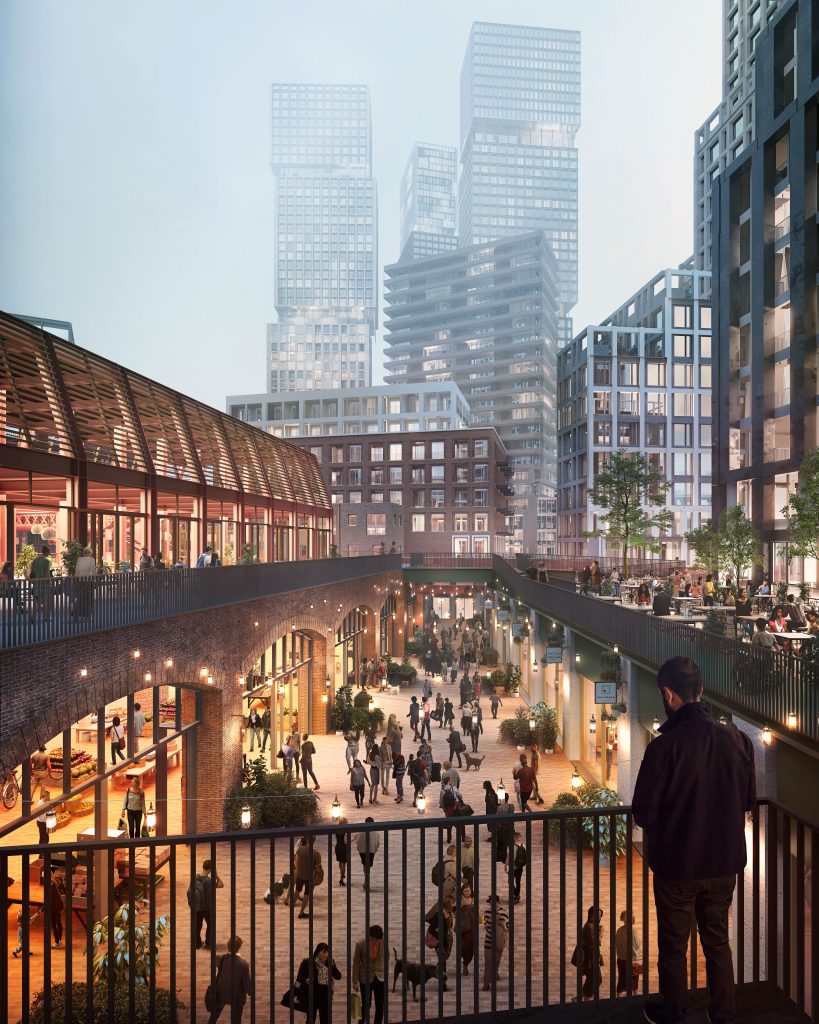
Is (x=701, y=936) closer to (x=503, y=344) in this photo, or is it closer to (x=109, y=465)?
(x=109, y=465)

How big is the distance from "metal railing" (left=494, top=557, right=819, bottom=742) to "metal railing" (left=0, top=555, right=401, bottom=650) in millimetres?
8738

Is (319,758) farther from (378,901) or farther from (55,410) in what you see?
(55,410)

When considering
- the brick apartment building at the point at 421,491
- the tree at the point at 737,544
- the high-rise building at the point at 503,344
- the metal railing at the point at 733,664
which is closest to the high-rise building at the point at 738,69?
the brick apartment building at the point at 421,491

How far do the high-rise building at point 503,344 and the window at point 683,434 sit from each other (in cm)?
5793

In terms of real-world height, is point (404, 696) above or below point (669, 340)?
below

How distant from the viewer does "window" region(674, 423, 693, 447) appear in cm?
7362

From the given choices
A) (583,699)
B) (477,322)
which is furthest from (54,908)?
(477,322)

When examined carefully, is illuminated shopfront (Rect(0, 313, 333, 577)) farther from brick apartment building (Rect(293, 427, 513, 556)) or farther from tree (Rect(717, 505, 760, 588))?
brick apartment building (Rect(293, 427, 513, 556))

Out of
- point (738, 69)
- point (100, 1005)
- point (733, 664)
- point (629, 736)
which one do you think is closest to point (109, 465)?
point (100, 1005)

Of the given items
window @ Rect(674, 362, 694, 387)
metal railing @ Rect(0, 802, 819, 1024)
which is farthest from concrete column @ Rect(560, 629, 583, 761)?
window @ Rect(674, 362, 694, 387)

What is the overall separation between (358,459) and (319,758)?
180ft

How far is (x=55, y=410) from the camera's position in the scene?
15.9 meters

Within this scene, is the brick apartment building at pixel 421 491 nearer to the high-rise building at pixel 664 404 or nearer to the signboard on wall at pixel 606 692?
the high-rise building at pixel 664 404

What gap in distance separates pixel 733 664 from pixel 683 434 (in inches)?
2592
